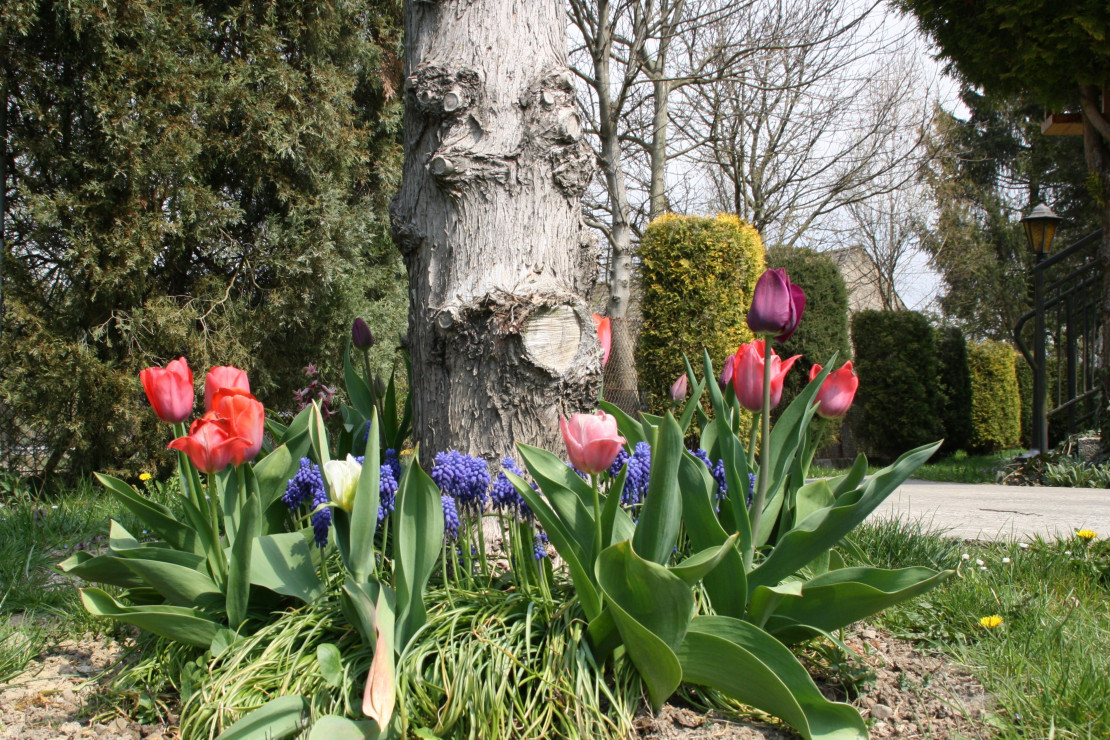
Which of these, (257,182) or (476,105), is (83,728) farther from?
(257,182)

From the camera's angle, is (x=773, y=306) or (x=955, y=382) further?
(x=955, y=382)

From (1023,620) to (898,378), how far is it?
31.5 ft

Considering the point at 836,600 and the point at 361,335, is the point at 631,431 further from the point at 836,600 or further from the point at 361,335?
the point at 361,335

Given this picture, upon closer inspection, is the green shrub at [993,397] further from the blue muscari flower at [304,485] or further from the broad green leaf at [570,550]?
the blue muscari flower at [304,485]

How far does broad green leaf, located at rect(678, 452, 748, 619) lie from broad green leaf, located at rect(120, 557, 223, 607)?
1.16 meters

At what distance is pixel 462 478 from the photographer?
1.71m

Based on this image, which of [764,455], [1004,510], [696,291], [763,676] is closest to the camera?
[763,676]

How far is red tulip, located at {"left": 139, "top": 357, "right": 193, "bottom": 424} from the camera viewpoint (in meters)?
1.71

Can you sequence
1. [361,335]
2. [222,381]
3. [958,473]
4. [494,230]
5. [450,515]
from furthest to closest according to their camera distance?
[958,473]
[361,335]
[494,230]
[222,381]
[450,515]

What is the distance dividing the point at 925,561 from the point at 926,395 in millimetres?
9285

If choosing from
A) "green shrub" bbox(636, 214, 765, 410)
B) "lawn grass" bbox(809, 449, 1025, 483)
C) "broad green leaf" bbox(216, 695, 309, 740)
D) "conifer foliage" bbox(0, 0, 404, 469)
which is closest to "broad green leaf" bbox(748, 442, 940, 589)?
"broad green leaf" bbox(216, 695, 309, 740)

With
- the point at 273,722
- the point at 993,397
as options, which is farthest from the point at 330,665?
the point at 993,397

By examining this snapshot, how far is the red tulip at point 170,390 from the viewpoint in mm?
1710

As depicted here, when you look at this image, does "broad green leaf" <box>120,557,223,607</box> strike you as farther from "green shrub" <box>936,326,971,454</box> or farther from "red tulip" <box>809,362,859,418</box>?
"green shrub" <box>936,326,971,454</box>
